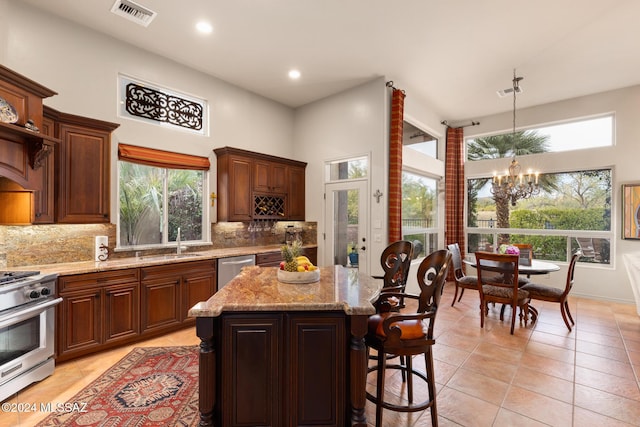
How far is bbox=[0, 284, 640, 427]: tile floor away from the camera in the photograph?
6.98 ft

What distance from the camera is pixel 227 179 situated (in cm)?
457

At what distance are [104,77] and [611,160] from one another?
7970 mm

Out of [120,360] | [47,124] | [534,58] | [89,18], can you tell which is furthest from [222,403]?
[534,58]

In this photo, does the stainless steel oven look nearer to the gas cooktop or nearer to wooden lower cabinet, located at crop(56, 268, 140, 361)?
the gas cooktop

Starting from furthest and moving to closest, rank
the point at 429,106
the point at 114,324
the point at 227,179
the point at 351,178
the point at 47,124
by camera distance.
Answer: the point at 429,106, the point at 351,178, the point at 227,179, the point at 114,324, the point at 47,124

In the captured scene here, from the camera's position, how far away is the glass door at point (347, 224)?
15.9 feet

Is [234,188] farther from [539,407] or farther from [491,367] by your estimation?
[539,407]

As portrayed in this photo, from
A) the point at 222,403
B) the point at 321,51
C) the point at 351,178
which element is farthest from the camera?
the point at 351,178

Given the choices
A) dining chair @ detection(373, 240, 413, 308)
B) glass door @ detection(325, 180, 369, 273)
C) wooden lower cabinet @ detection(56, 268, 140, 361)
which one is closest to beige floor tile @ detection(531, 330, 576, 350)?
dining chair @ detection(373, 240, 413, 308)

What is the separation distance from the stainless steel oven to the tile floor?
0.55 ft

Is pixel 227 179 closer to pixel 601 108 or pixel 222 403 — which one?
pixel 222 403

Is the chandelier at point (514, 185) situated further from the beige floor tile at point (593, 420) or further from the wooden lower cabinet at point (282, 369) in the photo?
the wooden lower cabinet at point (282, 369)

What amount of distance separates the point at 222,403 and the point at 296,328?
0.62 metres

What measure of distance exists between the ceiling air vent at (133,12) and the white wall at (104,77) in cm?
67
